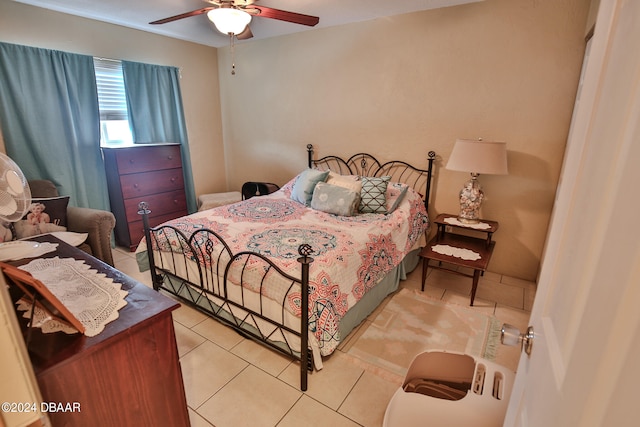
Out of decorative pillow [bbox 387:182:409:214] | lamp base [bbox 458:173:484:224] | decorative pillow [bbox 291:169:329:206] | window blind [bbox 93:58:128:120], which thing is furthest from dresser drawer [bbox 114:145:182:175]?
lamp base [bbox 458:173:484:224]

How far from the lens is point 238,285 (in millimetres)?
2053

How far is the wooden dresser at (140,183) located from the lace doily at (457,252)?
123 inches

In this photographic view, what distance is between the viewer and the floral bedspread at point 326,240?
1846mm

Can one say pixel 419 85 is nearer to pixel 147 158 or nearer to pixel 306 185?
pixel 306 185

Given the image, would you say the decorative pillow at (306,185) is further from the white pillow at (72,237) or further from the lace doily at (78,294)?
the lace doily at (78,294)

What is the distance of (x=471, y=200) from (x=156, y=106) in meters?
3.70

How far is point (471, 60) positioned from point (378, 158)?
4.03ft

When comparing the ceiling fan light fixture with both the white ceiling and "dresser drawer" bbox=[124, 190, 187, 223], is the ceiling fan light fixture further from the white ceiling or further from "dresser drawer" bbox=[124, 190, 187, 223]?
"dresser drawer" bbox=[124, 190, 187, 223]

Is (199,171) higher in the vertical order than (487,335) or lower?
higher

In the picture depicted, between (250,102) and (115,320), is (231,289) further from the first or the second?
(250,102)

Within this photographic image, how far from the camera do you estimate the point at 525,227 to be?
114 inches

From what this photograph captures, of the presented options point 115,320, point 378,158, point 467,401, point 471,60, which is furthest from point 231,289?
point 471,60

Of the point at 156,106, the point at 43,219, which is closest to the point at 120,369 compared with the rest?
the point at 43,219

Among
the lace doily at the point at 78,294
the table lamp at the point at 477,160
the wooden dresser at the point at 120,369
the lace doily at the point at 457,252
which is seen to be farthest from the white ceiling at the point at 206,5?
the wooden dresser at the point at 120,369
